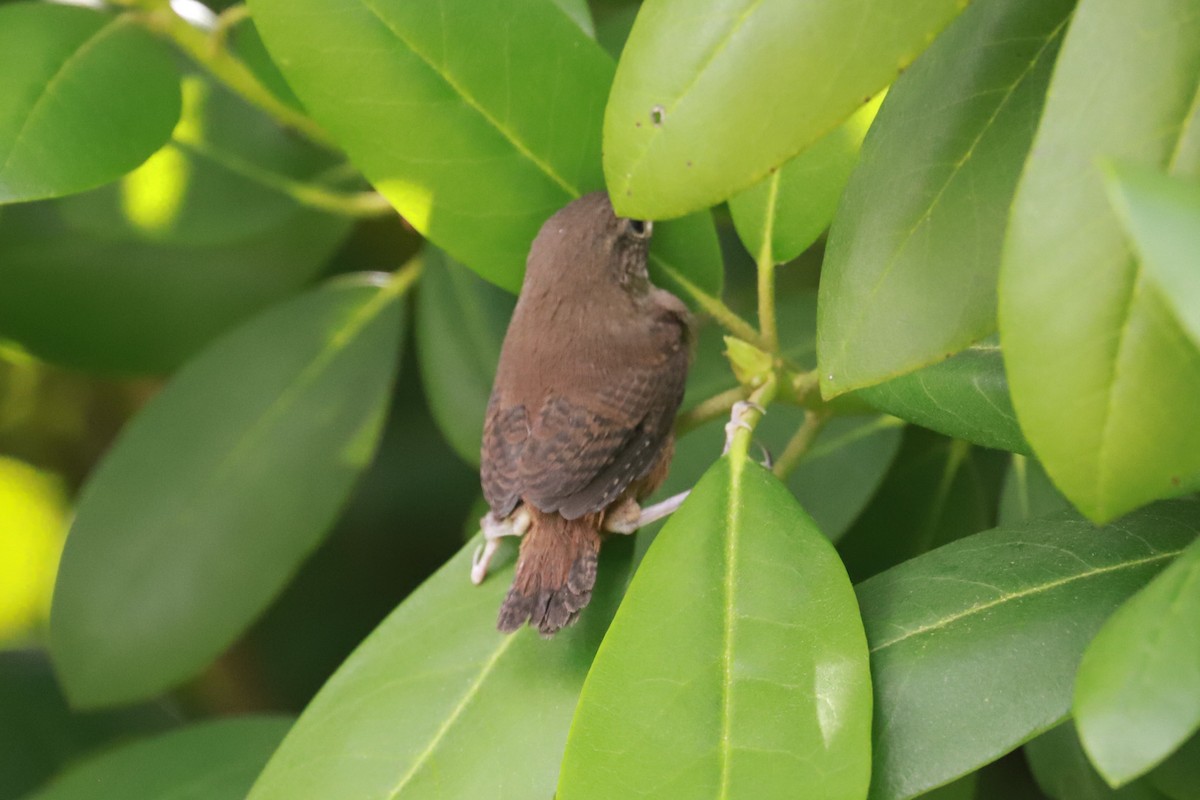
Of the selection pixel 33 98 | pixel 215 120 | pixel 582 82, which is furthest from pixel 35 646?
pixel 582 82

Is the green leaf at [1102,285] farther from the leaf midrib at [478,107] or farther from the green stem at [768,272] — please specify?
the leaf midrib at [478,107]

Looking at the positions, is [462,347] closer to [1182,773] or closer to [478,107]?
[478,107]

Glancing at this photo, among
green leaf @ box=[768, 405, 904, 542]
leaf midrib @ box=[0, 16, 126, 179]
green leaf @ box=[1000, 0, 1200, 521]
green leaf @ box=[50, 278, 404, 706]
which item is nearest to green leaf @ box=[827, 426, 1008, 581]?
green leaf @ box=[768, 405, 904, 542]

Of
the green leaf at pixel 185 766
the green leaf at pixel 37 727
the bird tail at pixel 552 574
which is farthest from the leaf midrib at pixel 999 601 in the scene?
the green leaf at pixel 37 727

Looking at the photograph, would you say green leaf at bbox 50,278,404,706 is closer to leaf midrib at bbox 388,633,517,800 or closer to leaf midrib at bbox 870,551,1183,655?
leaf midrib at bbox 388,633,517,800

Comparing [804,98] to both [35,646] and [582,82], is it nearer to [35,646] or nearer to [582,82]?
[582,82]

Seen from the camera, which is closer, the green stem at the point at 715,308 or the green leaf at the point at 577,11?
the green leaf at the point at 577,11
